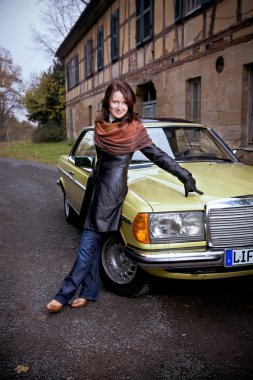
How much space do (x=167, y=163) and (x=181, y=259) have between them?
2.60 feet

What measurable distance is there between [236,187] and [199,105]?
8.48 m

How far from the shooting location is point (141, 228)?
120 inches

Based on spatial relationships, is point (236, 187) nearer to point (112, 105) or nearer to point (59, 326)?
point (112, 105)

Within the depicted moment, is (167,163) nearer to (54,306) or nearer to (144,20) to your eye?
(54,306)

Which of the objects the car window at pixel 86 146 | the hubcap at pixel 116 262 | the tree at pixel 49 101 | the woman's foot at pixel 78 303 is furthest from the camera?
the tree at pixel 49 101

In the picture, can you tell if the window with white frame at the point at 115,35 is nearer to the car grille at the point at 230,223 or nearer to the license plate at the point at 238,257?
the car grille at the point at 230,223

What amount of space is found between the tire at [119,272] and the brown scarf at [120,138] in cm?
81

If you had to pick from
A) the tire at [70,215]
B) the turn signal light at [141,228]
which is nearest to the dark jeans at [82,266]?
the turn signal light at [141,228]

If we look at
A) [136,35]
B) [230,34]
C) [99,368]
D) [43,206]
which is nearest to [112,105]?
[99,368]

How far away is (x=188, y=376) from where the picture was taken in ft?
7.91

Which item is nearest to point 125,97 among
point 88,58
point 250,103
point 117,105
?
point 117,105

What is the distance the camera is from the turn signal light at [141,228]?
119 inches

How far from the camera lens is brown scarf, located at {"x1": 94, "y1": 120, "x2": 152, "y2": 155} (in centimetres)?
312

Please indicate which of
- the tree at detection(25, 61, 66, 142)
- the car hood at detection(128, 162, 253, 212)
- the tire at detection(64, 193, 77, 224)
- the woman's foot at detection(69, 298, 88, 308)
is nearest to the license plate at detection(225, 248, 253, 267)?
the car hood at detection(128, 162, 253, 212)
